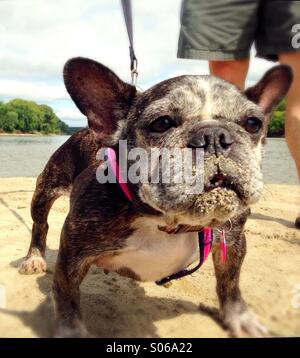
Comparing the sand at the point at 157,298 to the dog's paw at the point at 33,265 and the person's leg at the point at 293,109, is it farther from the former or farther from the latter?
the person's leg at the point at 293,109

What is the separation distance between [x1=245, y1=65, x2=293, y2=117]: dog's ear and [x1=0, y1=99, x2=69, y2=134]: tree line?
59380 millimetres

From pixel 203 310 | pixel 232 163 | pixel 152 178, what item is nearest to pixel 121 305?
pixel 203 310

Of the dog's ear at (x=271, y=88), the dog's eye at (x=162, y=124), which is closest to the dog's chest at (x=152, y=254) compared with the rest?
the dog's eye at (x=162, y=124)

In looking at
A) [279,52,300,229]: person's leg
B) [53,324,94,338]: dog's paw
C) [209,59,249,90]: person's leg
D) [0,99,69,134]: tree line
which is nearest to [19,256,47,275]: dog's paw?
[53,324,94,338]: dog's paw

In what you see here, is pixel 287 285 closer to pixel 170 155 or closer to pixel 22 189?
pixel 170 155

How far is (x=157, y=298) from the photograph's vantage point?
3373 millimetres

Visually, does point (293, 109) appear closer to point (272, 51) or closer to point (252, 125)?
point (272, 51)

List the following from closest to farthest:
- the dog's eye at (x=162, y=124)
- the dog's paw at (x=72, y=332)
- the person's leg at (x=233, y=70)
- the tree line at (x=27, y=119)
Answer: the dog's eye at (x=162, y=124) → the dog's paw at (x=72, y=332) → the person's leg at (x=233, y=70) → the tree line at (x=27, y=119)

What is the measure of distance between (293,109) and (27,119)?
63733 mm

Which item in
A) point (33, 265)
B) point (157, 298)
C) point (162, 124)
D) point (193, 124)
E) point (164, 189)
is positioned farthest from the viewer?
point (33, 265)

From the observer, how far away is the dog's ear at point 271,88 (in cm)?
300

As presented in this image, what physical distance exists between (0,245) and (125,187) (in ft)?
7.70

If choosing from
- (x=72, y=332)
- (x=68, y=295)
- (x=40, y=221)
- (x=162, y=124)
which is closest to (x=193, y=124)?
(x=162, y=124)

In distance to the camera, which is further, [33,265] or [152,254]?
[33,265]
